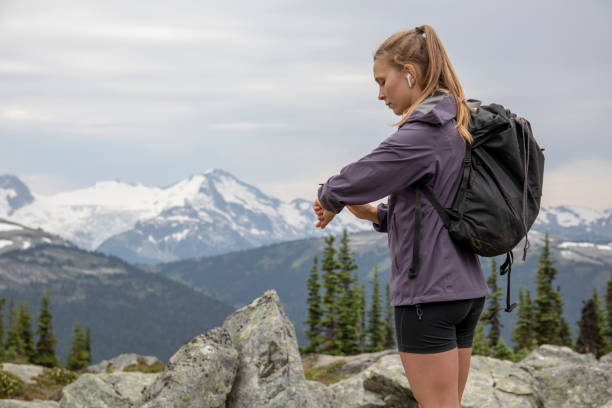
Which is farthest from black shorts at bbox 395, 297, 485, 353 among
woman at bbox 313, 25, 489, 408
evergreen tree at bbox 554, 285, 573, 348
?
evergreen tree at bbox 554, 285, 573, 348

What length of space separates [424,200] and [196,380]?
5.93m

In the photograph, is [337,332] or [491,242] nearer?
[491,242]

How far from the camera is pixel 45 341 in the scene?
86688 mm

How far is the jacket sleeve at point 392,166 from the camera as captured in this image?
3855 mm

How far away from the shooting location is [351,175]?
12.9 ft

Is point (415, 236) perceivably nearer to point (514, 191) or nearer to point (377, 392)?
point (514, 191)

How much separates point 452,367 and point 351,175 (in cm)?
150

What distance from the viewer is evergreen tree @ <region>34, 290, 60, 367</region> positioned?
83625mm

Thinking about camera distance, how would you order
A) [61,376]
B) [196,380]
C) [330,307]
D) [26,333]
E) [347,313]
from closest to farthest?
[196,380], [61,376], [347,313], [330,307], [26,333]

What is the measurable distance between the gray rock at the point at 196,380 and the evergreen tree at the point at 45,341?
8164 cm

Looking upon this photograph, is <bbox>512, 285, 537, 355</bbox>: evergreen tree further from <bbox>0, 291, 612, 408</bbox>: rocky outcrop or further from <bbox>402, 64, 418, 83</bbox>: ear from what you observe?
<bbox>402, 64, 418, 83</bbox>: ear

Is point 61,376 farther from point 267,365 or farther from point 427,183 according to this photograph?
point 427,183

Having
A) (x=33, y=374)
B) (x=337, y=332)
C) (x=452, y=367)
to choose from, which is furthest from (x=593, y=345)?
(x=452, y=367)

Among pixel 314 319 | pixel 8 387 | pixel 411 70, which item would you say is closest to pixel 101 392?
pixel 8 387
